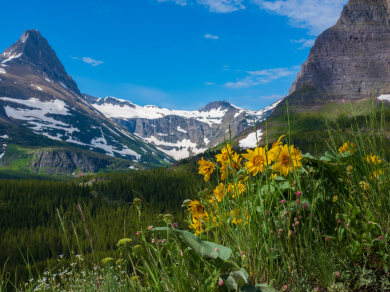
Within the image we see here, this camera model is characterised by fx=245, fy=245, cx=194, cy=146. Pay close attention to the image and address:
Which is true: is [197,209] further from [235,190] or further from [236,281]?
[236,281]

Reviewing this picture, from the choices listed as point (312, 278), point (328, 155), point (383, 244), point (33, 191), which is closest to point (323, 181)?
point (328, 155)

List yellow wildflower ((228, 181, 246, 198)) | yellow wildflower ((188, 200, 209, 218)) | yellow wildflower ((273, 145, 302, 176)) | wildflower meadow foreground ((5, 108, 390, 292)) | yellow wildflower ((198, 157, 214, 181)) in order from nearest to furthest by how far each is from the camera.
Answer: wildflower meadow foreground ((5, 108, 390, 292)) → yellow wildflower ((228, 181, 246, 198)) → yellow wildflower ((273, 145, 302, 176)) → yellow wildflower ((188, 200, 209, 218)) → yellow wildflower ((198, 157, 214, 181))

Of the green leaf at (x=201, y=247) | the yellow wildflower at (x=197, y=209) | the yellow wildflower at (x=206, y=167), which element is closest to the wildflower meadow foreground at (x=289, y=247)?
the green leaf at (x=201, y=247)

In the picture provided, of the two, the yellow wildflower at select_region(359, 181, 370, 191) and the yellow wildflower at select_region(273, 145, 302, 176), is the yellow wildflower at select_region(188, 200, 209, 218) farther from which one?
the yellow wildflower at select_region(359, 181, 370, 191)

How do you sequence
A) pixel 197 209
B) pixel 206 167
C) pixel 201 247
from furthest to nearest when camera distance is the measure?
pixel 206 167 < pixel 197 209 < pixel 201 247

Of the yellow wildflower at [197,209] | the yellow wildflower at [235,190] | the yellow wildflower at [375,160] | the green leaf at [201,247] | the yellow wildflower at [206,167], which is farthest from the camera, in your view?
the yellow wildflower at [206,167]

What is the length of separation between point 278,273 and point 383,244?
0.75 metres

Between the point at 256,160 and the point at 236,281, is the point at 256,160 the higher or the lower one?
the higher one

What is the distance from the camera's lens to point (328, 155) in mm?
2371

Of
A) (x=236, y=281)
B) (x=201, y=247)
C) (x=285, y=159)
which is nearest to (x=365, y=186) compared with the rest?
(x=285, y=159)

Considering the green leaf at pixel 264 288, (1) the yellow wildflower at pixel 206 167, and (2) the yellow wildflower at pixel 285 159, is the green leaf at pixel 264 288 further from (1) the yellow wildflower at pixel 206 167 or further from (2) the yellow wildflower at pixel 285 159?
(1) the yellow wildflower at pixel 206 167

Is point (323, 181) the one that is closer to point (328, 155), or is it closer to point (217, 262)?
point (328, 155)

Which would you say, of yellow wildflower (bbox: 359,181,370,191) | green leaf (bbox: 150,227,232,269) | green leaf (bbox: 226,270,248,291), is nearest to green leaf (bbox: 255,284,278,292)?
green leaf (bbox: 226,270,248,291)

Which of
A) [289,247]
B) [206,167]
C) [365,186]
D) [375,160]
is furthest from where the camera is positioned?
[206,167]
